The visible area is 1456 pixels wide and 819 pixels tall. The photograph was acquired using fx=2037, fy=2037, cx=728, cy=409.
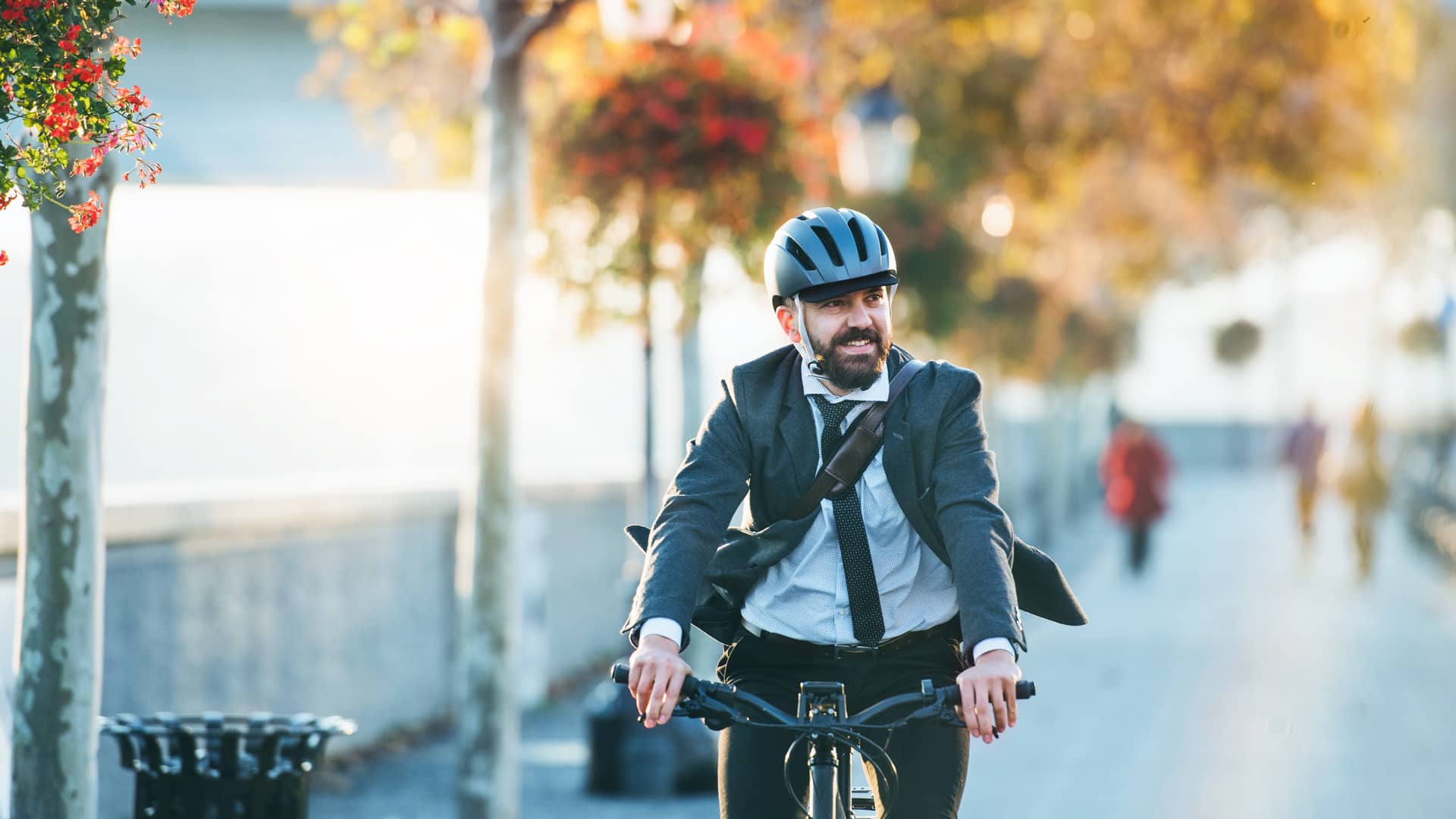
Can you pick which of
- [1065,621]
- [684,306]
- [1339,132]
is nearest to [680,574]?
[1065,621]

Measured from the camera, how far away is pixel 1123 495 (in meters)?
22.4

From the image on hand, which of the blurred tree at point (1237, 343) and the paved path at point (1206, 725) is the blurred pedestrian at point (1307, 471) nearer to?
the paved path at point (1206, 725)

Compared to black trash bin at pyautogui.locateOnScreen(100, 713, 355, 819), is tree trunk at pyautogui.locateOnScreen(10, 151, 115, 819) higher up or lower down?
higher up

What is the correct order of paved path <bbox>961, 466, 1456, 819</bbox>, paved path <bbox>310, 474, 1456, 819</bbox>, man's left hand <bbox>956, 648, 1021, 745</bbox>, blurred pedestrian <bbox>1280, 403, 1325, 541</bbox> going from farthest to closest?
blurred pedestrian <bbox>1280, 403, 1325, 541</bbox> → paved path <bbox>961, 466, 1456, 819</bbox> → paved path <bbox>310, 474, 1456, 819</bbox> → man's left hand <bbox>956, 648, 1021, 745</bbox>

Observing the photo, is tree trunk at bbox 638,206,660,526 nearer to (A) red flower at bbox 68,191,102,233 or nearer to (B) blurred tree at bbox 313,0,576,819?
(B) blurred tree at bbox 313,0,576,819

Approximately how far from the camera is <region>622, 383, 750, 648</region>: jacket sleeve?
378 cm

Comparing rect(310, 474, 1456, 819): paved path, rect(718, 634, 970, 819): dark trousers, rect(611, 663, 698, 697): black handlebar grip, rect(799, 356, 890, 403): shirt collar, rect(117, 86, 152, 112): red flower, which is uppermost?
rect(117, 86, 152, 112): red flower

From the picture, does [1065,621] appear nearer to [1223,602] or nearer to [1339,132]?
[1339,132]

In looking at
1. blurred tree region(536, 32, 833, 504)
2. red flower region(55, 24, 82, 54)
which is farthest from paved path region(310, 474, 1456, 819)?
red flower region(55, 24, 82, 54)

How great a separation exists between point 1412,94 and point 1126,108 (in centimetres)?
733

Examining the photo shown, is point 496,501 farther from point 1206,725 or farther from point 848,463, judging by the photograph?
point 1206,725

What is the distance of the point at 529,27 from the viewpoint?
7.49 meters

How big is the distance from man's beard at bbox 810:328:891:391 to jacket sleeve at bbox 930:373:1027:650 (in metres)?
0.18

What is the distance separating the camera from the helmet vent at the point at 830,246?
3969mm
